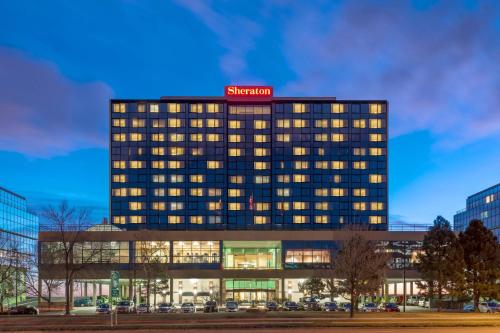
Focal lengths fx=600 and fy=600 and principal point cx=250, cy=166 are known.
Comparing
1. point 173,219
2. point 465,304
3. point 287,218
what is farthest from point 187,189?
point 465,304

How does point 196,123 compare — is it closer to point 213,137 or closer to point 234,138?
point 213,137

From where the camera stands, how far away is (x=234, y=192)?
17650cm

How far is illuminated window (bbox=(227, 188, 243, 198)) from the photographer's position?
6944 inches

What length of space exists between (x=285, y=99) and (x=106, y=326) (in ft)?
456

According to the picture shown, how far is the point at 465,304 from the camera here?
306 ft

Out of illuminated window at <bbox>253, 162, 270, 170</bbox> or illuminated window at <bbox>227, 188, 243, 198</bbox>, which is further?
illuminated window at <bbox>253, 162, 270, 170</bbox>

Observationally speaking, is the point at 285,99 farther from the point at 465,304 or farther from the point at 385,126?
the point at 465,304

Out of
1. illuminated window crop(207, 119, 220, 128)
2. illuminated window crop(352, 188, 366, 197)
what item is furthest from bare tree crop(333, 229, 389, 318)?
illuminated window crop(207, 119, 220, 128)

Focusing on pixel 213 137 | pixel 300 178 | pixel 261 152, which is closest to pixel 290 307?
pixel 300 178

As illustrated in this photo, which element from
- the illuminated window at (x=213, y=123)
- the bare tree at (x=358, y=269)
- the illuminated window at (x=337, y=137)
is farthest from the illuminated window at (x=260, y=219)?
the bare tree at (x=358, y=269)

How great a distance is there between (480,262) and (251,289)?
186ft

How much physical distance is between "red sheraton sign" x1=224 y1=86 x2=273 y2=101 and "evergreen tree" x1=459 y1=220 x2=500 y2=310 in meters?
105

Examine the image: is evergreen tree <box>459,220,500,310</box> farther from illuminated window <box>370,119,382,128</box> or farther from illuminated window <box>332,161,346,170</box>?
illuminated window <box>370,119,382,128</box>

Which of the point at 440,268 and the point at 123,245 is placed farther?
the point at 123,245
